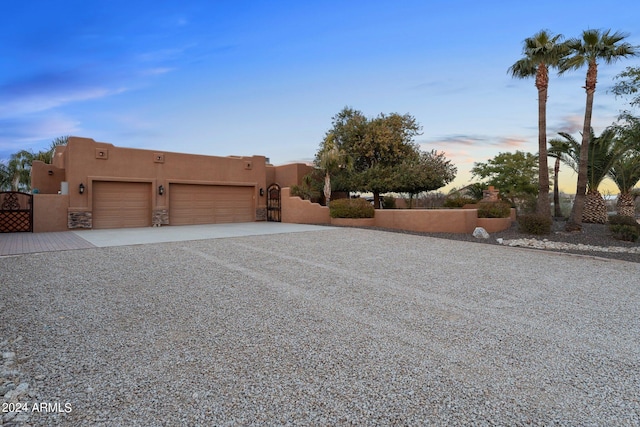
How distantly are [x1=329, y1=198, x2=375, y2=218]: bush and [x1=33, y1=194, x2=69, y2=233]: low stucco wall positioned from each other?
11.8 meters

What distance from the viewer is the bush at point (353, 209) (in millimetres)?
16234

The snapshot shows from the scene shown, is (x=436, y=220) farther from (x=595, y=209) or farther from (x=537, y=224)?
(x=595, y=209)

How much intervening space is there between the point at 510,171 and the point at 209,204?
2249 cm

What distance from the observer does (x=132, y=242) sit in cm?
1075

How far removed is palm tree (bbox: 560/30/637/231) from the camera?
41.7 ft

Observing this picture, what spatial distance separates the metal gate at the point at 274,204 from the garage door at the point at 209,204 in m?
0.97

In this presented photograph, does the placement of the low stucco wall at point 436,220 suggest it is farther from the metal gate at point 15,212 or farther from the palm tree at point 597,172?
the metal gate at point 15,212

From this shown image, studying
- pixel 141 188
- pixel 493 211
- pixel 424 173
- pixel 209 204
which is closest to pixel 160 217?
pixel 141 188

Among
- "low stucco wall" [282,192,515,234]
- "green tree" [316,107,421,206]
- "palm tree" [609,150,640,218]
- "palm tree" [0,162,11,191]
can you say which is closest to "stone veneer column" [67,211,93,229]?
"low stucco wall" [282,192,515,234]

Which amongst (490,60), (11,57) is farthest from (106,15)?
(490,60)

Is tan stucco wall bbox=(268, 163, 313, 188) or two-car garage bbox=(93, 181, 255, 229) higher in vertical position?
tan stucco wall bbox=(268, 163, 313, 188)

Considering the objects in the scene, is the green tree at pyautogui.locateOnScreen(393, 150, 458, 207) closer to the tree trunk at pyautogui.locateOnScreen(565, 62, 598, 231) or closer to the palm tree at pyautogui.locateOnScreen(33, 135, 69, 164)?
the tree trunk at pyautogui.locateOnScreen(565, 62, 598, 231)

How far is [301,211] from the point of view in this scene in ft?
59.9

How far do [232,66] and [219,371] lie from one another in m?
13.8
